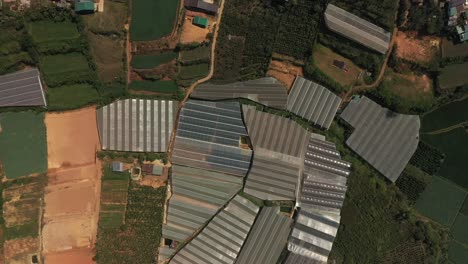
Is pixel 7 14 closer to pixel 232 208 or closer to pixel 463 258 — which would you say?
A: pixel 232 208

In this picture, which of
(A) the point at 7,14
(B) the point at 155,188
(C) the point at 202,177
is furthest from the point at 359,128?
(A) the point at 7,14

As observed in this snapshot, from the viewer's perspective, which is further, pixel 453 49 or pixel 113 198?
pixel 453 49

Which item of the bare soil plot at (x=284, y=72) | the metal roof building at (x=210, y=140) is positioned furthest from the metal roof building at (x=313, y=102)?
the metal roof building at (x=210, y=140)

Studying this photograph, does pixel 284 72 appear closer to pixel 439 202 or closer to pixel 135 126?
pixel 135 126

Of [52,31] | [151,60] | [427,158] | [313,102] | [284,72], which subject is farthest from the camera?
[427,158]

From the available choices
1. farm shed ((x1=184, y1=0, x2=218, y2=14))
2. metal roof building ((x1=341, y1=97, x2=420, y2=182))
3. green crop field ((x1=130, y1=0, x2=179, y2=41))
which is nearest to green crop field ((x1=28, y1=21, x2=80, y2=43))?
green crop field ((x1=130, y1=0, x2=179, y2=41))

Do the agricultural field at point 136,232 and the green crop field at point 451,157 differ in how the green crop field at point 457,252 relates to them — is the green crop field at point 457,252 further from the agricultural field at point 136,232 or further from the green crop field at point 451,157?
the agricultural field at point 136,232

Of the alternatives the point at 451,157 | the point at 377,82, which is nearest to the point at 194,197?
the point at 377,82
